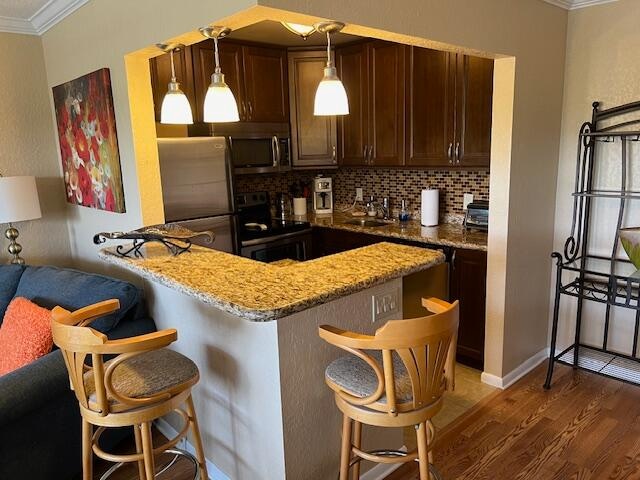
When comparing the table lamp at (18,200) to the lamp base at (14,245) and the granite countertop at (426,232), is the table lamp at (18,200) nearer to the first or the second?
the lamp base at (14,245)

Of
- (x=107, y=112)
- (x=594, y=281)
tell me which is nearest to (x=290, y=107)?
(x=107, y=112)

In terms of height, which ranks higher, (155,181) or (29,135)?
(29,135)

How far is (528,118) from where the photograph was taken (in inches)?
107

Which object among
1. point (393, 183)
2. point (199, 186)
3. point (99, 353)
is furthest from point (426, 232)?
point (99, 353)

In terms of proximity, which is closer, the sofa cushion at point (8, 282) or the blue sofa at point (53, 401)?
the blue sofa at point (53, 401)

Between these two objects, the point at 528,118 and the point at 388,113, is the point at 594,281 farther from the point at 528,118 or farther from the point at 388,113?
the point at 388,113

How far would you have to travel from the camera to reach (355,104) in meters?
3.88

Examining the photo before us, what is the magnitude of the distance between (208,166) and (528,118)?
200 centimetres

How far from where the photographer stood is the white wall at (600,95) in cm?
272

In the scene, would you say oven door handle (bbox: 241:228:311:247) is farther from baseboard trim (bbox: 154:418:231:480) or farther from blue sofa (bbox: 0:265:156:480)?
baseboard trim (bbox: 154:418:231:480)

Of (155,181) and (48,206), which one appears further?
(48,206)

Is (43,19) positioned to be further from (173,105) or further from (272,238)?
(272,238)

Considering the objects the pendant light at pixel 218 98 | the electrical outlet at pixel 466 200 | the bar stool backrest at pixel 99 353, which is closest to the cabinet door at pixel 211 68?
the pendant light at pixel 218 98

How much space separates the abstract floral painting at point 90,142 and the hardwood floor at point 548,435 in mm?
2157
